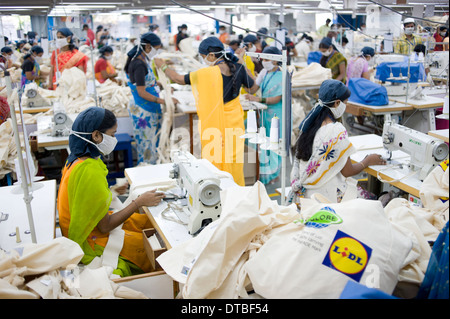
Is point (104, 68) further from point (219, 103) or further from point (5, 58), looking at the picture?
point (219, 103)

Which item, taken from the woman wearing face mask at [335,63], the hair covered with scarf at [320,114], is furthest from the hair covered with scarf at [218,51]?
the woman wearing face mask at [335,63]

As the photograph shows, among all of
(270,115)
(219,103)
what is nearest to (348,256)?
(270,115)

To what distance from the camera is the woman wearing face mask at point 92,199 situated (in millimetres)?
2268

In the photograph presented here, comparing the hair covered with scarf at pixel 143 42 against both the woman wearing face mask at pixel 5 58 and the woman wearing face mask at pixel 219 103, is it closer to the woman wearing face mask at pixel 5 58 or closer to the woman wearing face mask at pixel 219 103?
the woman wearing face mask at pixel 219 103

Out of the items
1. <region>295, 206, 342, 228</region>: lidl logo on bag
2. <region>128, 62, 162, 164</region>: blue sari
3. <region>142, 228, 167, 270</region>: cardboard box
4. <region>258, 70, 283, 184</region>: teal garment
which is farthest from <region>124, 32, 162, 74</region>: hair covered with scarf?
<region>295, 206, 342, 228</region>: lidl logo on bag

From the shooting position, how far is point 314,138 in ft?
9.47

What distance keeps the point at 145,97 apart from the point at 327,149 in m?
2.61

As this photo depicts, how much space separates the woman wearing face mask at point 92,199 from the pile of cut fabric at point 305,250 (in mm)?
771

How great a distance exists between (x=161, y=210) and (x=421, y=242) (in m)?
1.46

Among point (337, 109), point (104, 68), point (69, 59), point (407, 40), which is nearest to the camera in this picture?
point (337, 109)

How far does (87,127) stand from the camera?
2318mm

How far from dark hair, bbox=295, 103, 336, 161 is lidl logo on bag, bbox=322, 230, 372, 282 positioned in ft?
5.20
